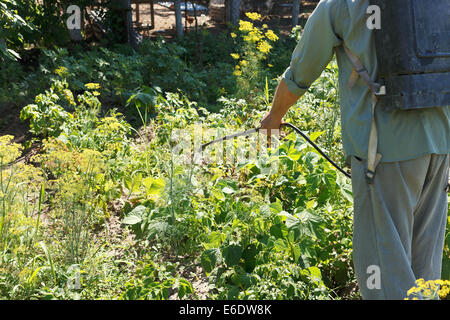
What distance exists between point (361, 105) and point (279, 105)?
0.47 m

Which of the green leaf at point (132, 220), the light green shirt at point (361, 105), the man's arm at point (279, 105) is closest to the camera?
the light green shirt at point (361, 105)

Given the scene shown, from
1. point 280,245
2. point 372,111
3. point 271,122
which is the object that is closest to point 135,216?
point 280,245

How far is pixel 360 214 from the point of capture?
247cm

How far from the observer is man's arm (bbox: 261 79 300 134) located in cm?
262

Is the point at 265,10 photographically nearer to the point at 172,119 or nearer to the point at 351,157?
the point at 172,119

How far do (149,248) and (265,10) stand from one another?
10960mm

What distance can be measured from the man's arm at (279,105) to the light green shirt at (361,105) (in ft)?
0.66

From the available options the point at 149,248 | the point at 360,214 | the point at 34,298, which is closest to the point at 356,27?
the point at 360,214

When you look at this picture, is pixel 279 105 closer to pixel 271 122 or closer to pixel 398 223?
pixel 271 122

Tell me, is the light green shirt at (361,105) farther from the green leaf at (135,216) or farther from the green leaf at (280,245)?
the green leaf at (135,216)

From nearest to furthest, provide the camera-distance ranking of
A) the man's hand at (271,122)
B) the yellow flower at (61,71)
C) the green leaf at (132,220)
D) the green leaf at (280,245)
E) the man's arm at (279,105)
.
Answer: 1. the man's arm at (279,105)
2. the man's hand at (271,122)
3. the green leaf at (280,245)
4. the green leaf at (132,220)
5. the yellow flower at (61,71)

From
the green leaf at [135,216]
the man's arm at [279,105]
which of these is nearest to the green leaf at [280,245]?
the man's arm at [279,105]

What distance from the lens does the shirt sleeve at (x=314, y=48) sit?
2336mm

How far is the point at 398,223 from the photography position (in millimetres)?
2354
